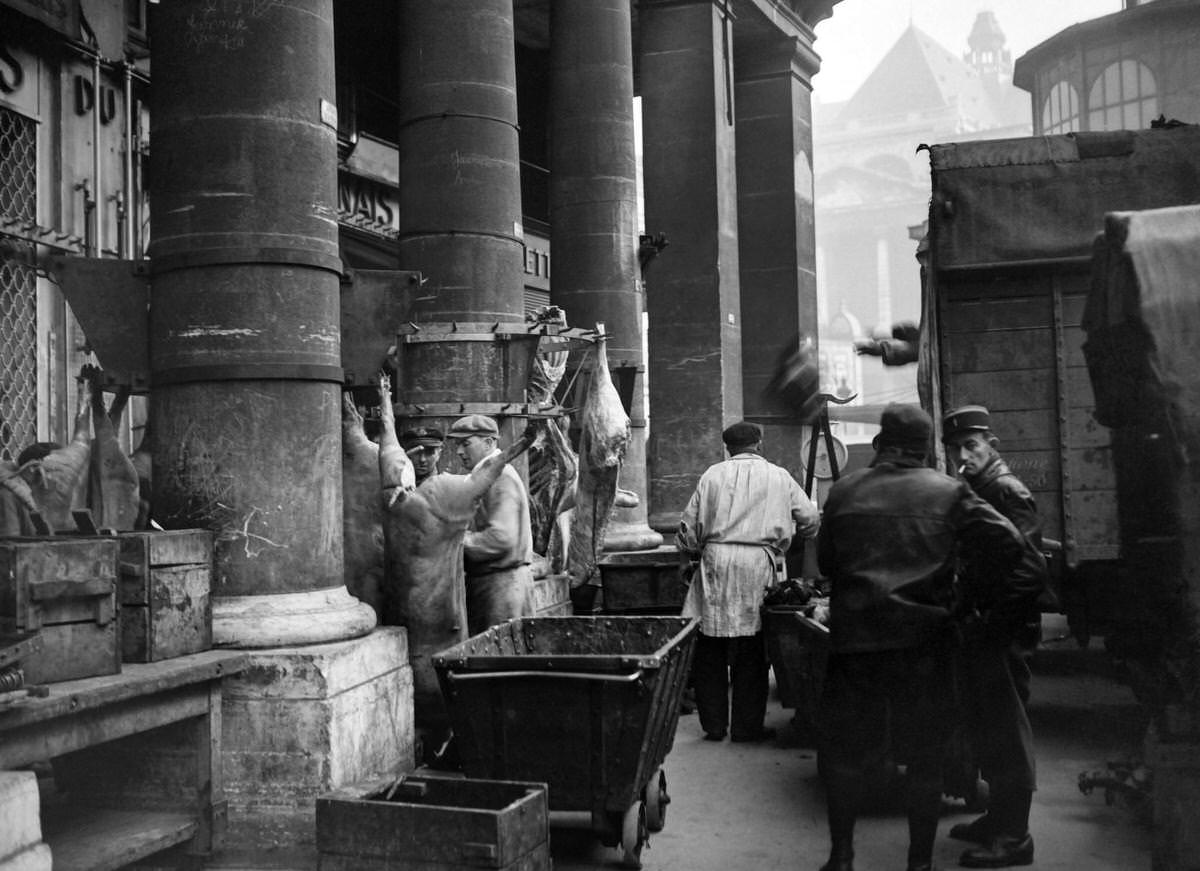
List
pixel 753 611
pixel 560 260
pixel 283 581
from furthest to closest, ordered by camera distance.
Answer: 1. pixel 560 260
2. pixel 753 611
3. pixel 283 581

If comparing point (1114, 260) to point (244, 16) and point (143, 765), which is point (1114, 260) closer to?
point (244, 16)

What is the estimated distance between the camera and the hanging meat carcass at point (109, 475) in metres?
6.20

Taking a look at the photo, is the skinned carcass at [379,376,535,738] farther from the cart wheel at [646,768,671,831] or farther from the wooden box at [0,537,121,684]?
the wooden box at [0,537,121,684]

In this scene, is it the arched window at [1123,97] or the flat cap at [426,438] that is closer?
the flat cap at [426,438]

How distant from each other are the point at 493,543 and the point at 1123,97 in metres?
26.0

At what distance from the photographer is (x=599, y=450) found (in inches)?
338

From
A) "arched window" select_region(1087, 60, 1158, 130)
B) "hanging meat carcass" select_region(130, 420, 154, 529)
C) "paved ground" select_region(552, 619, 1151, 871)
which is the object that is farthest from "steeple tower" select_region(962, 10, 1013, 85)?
"hanging meat carcass" select_region(130, 420, 154, 529)

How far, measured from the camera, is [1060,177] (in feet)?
27.2

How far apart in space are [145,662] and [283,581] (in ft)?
2.85

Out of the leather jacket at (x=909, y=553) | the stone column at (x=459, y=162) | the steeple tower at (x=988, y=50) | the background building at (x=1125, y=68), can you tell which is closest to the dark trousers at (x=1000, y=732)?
the leather jacket at (x=909, y=553)

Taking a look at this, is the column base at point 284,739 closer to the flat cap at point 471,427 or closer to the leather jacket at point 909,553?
the flat cap at point 471,427

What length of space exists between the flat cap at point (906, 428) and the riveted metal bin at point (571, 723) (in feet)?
4.40

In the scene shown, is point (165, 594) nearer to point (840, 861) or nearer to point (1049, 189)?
point (840, 861)

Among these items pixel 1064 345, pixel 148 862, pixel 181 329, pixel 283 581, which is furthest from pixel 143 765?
pixel 1064 345
